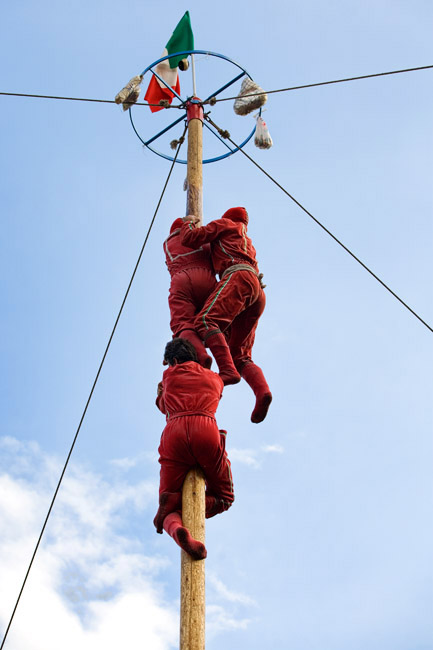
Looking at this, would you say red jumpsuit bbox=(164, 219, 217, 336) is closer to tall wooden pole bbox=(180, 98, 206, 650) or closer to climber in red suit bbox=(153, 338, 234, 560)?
climber in red suit bbox=(153, 338, 234, 560)

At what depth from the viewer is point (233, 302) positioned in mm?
5559

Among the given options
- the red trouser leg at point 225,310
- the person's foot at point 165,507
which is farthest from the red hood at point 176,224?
the person's foot at point 165,507

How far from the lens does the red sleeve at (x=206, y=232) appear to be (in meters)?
5.84

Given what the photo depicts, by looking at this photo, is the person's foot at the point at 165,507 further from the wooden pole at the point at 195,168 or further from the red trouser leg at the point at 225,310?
the wooden pole at the point at 195,168

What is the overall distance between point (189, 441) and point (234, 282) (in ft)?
4.71

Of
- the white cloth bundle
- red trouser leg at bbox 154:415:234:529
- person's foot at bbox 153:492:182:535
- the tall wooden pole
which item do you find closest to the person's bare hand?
the white cloth bundle

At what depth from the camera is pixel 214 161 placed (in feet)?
26.4

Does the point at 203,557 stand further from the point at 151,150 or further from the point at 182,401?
the point at 151,150

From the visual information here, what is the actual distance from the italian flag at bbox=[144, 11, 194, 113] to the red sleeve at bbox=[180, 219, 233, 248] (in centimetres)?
261

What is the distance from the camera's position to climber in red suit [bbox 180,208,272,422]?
17.7 ft

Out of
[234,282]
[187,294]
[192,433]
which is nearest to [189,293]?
[187,294]

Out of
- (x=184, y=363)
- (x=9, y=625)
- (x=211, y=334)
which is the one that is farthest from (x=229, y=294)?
(x=9, y=625)

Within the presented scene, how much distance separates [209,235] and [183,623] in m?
2.97

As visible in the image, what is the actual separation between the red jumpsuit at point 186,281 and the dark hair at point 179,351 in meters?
0.34
